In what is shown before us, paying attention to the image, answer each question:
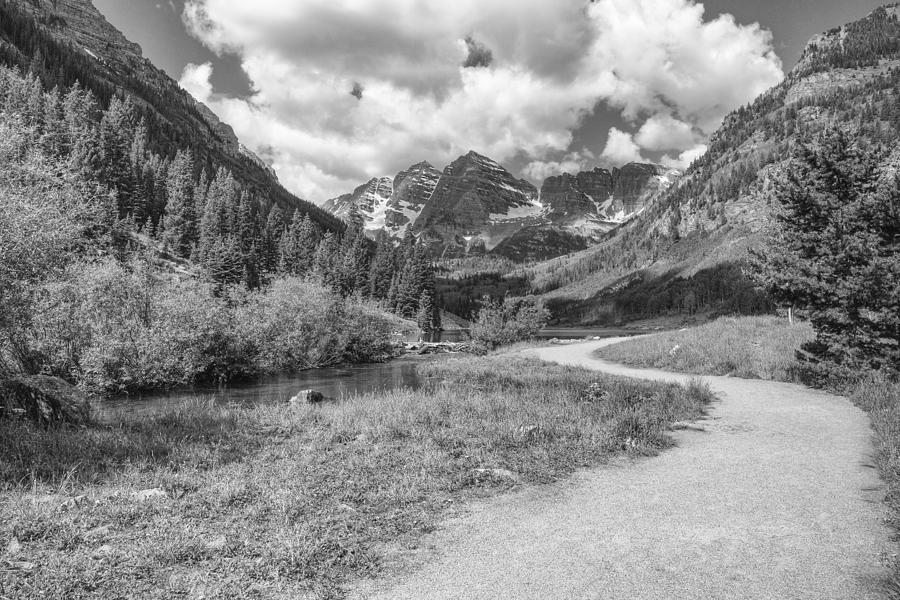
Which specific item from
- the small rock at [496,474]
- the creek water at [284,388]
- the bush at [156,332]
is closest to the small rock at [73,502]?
the small rock at [496,474]

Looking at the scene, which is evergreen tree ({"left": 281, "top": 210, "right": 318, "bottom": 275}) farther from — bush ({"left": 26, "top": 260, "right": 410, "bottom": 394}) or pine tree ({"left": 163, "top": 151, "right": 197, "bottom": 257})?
bush ({"left": 26, "top": 260, "right": 410, "bottom": 394})

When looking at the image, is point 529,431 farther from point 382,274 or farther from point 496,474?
point 382,274

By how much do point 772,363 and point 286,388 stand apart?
25807mm

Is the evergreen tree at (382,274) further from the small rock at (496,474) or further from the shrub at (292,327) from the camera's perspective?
the small rock at (496,474)

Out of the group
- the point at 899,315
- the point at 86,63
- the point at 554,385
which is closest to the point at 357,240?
the point at 554,385

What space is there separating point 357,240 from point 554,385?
11083 centimetres

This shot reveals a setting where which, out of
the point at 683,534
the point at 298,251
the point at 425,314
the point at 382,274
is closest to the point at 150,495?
the point at 683,534

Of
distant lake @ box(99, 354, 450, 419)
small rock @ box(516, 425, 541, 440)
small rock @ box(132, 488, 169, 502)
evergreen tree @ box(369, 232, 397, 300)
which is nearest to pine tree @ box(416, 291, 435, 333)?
evergreen tree @ box(369, 232, 397, 300)

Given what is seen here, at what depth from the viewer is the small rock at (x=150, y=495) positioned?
265 inches

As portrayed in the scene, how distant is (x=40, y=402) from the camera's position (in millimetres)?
11141

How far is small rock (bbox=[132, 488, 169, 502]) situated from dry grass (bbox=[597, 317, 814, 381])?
2305 cm

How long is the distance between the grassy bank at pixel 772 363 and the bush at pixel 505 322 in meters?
15.5

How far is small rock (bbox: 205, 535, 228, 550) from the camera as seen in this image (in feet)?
17.6

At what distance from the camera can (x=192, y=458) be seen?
9039 mm
